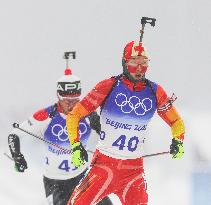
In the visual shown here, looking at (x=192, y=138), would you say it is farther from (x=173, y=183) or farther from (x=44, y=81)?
(x=44, y=81)

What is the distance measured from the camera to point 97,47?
1351 cm

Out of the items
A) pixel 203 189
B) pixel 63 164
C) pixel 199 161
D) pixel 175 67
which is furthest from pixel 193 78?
pixel 63 164

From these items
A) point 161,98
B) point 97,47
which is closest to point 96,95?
point 161,98

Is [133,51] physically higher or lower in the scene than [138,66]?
higher

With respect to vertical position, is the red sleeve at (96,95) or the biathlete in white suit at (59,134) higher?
the red sleeve at (96,95)

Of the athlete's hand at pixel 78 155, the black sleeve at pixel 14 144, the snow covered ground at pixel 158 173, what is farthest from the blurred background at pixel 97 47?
the athlete's hand at pixel 78 155

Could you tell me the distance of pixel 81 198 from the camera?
18.0 ft

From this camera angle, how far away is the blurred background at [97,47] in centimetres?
1217

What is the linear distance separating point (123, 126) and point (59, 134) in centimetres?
135

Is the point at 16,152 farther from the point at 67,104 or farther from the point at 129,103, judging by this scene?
the point at 129,103

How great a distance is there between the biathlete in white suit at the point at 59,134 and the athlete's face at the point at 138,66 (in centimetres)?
118

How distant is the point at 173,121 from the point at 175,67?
7.71 metres

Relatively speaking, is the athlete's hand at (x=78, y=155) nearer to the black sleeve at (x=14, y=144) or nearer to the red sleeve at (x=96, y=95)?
the red sleeve at (x=96, y=95)

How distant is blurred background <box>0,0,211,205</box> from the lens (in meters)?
12.2
